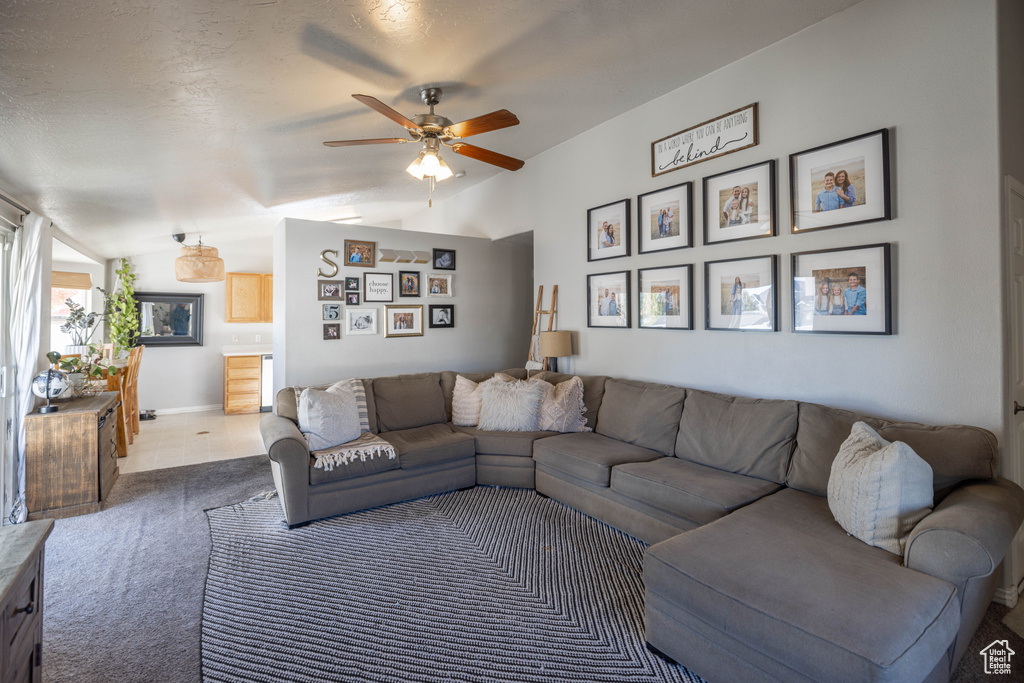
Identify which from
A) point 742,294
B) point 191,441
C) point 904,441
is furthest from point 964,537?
point 191,441

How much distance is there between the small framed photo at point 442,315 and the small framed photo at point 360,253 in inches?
31.3

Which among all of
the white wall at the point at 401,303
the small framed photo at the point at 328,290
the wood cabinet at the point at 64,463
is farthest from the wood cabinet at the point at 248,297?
the wood cabinet at the point at 64,463

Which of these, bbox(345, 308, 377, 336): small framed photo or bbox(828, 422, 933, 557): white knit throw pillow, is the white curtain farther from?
bbox(828, 422, 933, 557): white knit throw pillow

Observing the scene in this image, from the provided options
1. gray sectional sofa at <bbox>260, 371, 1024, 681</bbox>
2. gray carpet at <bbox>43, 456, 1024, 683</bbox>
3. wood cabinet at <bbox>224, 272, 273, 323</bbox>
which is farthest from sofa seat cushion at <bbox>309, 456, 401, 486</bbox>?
wood cabinet at <bbox>224, 272, 273, 323</bbox>

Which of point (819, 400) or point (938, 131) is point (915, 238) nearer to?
point (938, 131)

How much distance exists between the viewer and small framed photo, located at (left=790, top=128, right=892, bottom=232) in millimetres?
2480

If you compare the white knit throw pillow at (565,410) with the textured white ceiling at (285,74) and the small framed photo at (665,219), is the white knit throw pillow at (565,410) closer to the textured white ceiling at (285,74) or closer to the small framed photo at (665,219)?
the small framed photo at (665,219)

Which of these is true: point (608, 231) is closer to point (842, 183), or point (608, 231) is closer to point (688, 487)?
point (842, 183)

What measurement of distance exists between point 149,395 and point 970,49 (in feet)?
29.8

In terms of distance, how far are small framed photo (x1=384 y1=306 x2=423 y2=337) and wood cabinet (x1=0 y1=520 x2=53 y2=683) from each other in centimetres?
355

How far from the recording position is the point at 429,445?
3576mm

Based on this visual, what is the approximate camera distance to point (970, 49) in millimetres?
2195

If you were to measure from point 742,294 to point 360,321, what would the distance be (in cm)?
340

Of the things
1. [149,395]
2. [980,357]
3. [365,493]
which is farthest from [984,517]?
[149,395]
